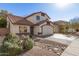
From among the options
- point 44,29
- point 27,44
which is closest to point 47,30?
point 44,29

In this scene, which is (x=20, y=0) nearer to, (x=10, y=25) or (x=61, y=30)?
(x=10, y=25)

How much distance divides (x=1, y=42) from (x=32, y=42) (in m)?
0.99

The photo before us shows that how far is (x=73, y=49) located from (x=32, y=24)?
A: 158 cm

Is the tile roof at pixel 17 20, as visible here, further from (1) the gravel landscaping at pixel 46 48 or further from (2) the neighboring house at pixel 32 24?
(1) the gravel landscaping at pixel 46 48

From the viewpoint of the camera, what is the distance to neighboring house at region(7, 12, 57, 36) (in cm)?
475

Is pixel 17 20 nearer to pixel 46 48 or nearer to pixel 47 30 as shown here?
pixel 47 30

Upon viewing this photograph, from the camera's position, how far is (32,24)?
5000 millimetres

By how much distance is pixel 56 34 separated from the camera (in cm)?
509

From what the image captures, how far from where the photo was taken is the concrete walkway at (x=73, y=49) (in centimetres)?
456

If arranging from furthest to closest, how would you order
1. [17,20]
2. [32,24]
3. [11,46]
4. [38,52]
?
[32,24] → [17,20] → [38,52] → [11,46]

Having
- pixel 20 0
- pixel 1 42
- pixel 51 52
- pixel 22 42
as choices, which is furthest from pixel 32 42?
pixel 20 0

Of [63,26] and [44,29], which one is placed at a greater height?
[63,26]

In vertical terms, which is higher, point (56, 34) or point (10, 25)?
point (10, 25)

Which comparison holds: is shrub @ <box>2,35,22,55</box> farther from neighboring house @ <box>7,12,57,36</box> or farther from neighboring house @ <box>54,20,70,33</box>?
neighboring house @ <box>54,20,70,33</box>
